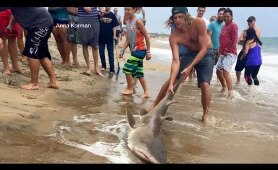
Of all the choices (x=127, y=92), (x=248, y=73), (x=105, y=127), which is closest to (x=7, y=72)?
(x=127, y=92)

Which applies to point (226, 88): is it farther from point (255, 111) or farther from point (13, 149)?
point (13, 149)

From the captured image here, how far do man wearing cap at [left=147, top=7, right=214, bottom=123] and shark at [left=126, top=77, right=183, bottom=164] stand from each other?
2.26 feet

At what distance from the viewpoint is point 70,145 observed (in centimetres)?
388

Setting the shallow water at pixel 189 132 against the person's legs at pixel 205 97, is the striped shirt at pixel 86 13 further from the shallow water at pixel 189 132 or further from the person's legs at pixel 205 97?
the person's legs at pixel 205 97

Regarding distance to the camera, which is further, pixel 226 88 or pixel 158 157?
pixel 226 88

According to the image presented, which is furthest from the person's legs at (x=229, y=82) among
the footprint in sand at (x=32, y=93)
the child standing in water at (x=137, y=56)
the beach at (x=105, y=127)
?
the footprint in sand at (x=32, y=93)

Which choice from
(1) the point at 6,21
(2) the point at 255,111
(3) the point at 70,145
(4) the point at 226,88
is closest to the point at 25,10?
(1) the point at 6,21

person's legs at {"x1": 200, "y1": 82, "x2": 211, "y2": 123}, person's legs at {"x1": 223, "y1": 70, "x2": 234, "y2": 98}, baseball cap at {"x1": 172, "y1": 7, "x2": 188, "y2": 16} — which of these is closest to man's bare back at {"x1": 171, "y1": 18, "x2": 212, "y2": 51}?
baseball cap at {"x1": 172, "y1": 7, "x2": 188, "y2": 16}

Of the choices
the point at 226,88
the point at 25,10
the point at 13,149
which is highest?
the point at 25,10

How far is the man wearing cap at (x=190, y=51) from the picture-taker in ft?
17.7

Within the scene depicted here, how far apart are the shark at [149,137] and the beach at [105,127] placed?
3.7 inches

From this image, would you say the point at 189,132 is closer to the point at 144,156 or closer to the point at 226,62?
the point at 144,156

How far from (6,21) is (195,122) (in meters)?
3.87

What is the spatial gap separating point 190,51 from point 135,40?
1921mm
